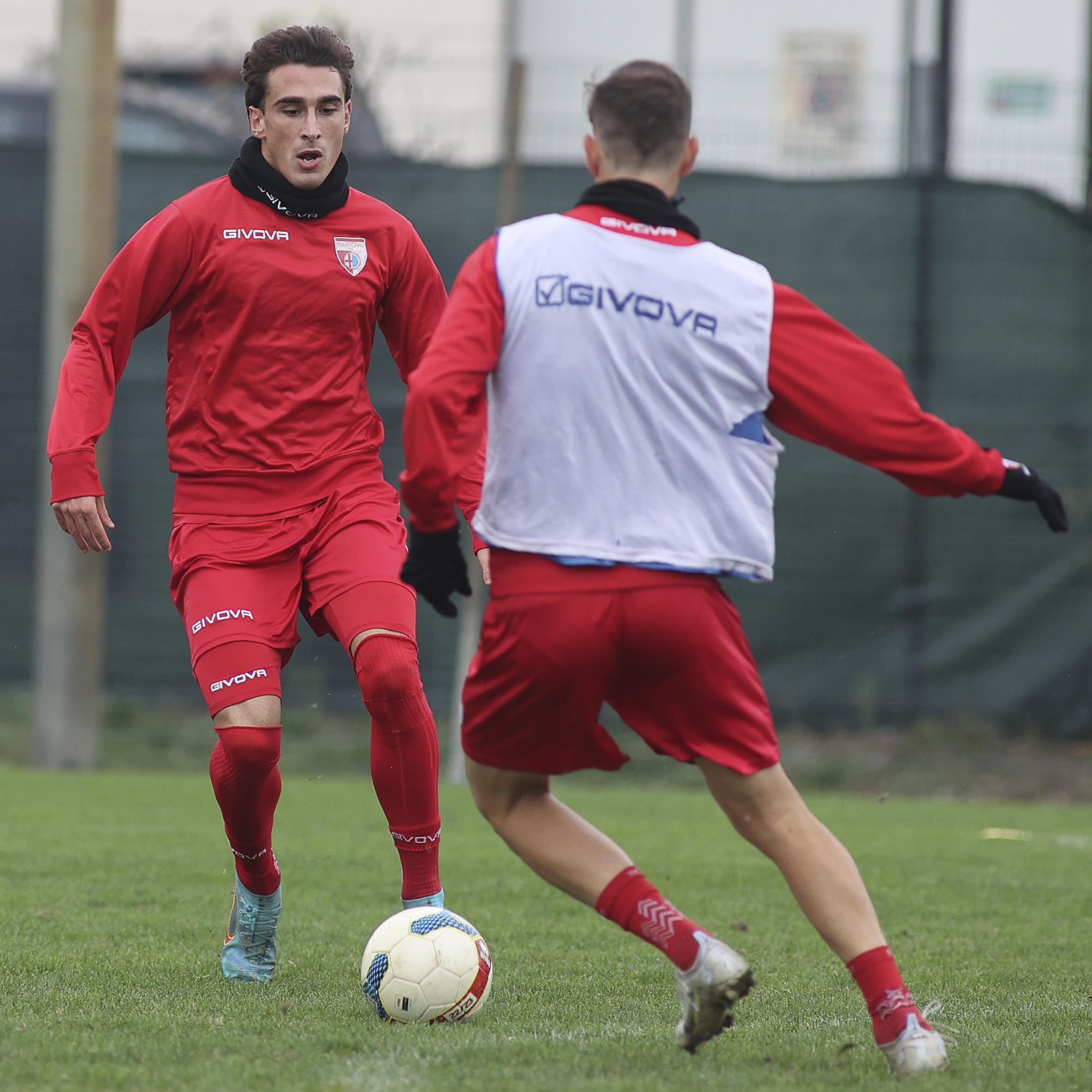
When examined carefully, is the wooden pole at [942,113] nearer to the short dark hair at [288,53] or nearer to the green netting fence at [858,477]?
the green netting fence at [858,477]

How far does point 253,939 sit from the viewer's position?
4086mm

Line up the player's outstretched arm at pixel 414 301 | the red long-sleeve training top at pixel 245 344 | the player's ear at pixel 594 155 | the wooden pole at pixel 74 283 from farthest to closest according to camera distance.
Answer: the wooden pole at pixel 74 283 < the player's outstretched arm at pixel 414 301 < the red long-sleeve training top at pixel 245 344 < the player's ear at pixel 594 155

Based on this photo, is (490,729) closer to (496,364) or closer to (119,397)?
(496,364)

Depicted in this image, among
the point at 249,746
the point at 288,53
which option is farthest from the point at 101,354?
the point at 249,746

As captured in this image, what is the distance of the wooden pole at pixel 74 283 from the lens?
831 centimetres

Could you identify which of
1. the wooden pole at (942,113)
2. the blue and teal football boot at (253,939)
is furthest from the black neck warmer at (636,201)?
the wooden pole at (942,113)

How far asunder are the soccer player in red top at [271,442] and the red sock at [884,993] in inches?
50.6

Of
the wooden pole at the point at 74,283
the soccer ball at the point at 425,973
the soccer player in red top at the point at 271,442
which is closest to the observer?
the soccer ball at the point at 425,973

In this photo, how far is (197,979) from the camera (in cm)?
403

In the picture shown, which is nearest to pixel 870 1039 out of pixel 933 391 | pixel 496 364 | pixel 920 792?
pixel 496 364

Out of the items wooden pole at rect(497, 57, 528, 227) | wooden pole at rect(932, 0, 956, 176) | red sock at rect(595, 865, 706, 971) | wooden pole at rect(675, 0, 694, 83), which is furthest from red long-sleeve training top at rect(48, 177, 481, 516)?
wooden pole at rect(675, 0, 694, 83)

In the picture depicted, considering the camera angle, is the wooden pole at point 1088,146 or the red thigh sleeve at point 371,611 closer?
the red thigh sleeve at point 371,611

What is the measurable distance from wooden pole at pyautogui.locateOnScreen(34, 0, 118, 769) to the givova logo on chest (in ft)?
18.9

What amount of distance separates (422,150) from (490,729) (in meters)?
6.47
